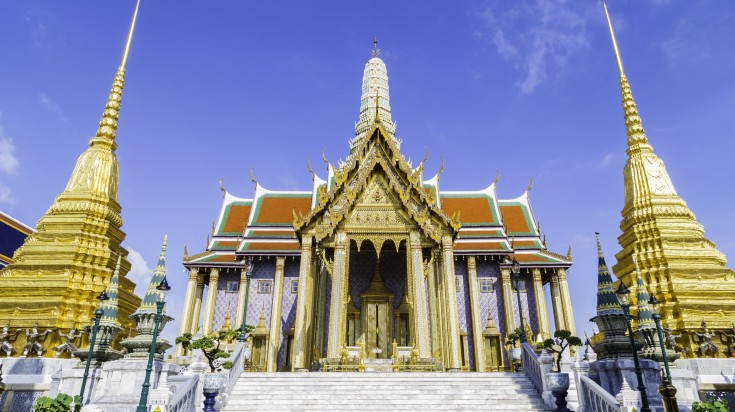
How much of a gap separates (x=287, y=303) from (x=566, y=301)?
12.9 meters

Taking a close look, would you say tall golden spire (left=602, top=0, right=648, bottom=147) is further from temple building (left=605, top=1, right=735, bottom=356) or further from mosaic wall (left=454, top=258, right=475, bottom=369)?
mosaic wall (left=454, top=258, right=475, bottom=369)

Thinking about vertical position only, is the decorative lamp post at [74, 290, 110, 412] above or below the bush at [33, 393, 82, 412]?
above

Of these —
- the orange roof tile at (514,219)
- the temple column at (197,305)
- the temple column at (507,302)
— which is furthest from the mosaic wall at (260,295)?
the orange roof tile at (514,219)

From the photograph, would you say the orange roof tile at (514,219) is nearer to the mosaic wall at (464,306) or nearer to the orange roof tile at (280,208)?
the mosaic wall at (464,306)

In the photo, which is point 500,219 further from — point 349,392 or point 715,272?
point 349,392

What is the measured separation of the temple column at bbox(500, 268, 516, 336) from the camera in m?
20.9

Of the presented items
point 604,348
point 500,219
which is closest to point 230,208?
point 500,219

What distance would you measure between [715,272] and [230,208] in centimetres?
2256

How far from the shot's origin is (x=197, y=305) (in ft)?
71.5

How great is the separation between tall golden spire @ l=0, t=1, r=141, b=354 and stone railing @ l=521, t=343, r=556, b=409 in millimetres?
15299

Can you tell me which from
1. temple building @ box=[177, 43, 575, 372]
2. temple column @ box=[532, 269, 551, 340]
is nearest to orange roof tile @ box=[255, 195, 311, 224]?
A: temple building @ box=[177, 43, 575, 372]

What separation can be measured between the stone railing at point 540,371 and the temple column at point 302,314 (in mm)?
6800

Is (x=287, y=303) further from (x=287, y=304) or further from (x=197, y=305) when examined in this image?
(x=197, y=305)

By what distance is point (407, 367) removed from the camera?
1449cm
